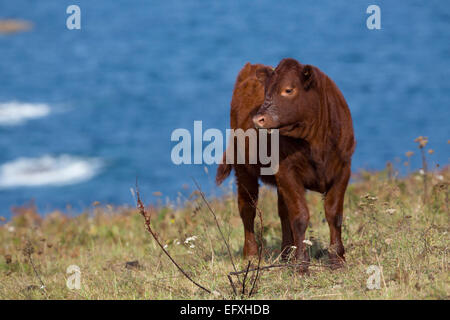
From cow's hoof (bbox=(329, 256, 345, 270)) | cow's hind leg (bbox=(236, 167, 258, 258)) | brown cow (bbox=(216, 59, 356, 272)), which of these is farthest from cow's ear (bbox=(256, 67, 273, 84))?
cow's hoof (bbox=(329, 256, 345, 270))

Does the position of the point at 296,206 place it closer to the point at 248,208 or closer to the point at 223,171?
the point at 248,208

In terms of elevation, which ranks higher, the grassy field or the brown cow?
the brown cow

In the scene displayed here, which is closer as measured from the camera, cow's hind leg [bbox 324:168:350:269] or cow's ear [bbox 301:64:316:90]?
cow's ear [bbox 301:64:316:90]

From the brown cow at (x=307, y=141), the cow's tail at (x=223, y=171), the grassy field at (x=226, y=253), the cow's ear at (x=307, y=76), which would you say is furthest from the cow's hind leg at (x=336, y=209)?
the cow's tail at (x=223, y=171)

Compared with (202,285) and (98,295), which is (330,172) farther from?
(98,295)

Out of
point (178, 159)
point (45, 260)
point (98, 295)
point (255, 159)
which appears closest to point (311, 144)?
point (255, 159)

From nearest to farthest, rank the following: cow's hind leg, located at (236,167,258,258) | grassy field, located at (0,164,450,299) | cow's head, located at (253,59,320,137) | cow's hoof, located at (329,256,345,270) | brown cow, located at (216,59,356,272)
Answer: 1. grassy field, located at (0,164,450,299)
2. cow's head, located at (253,59,320,137)
3. brown cow, located at (216,59,356,272)
4. cow's hoof, located at (329,256,345,270)
5. cow's hind leg, located at (236,167,258,258)

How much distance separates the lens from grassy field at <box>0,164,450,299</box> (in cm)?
573

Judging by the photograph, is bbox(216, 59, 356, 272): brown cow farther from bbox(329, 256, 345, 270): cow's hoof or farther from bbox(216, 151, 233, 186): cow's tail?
bbox(216, 151, 233, 186): cow's tail

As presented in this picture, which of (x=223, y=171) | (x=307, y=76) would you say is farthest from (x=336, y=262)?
(x=223, y=171)

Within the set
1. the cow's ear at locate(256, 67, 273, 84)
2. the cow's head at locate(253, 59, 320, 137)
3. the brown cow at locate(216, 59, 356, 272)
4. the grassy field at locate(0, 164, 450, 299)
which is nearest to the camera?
the grassy field at locate(0, 164, 450, 299)

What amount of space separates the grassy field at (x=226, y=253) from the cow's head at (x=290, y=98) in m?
0.95

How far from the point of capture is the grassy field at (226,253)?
226 inches

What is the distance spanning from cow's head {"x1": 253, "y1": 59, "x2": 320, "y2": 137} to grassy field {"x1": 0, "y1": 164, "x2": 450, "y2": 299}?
95 centimetres
